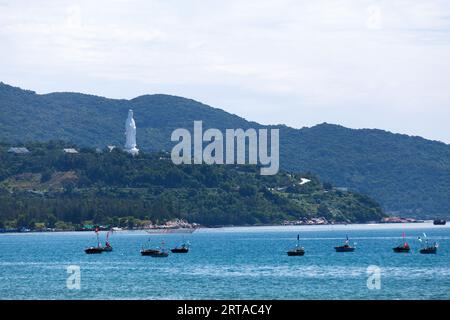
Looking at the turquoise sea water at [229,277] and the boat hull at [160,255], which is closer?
the turquoise sea water at [229,277]

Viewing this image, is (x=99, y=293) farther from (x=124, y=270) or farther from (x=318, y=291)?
(x=124, y=270)

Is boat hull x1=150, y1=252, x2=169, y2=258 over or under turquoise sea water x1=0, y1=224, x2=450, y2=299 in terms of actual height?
over

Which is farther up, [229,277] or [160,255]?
[160,255]

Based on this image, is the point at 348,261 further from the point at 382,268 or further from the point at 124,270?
the point at 124,270

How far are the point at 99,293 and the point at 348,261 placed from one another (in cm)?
7544

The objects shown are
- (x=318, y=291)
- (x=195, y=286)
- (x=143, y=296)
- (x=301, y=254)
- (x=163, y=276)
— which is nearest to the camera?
(x=143, y=296)

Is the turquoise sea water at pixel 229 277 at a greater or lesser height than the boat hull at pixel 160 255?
lesser

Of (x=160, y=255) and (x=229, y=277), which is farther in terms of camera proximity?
(x=160, y=255)

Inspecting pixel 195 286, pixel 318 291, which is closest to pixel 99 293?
pixel 195 286

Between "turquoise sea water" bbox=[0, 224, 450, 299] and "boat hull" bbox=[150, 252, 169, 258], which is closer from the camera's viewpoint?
"turquoise sea water" bbox=[0, 224, 450, 299]

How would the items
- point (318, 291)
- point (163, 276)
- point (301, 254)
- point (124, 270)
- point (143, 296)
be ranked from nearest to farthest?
point (143, 296), point (318, 291), point (163, 276), point (124, 270), point (301, 254)
